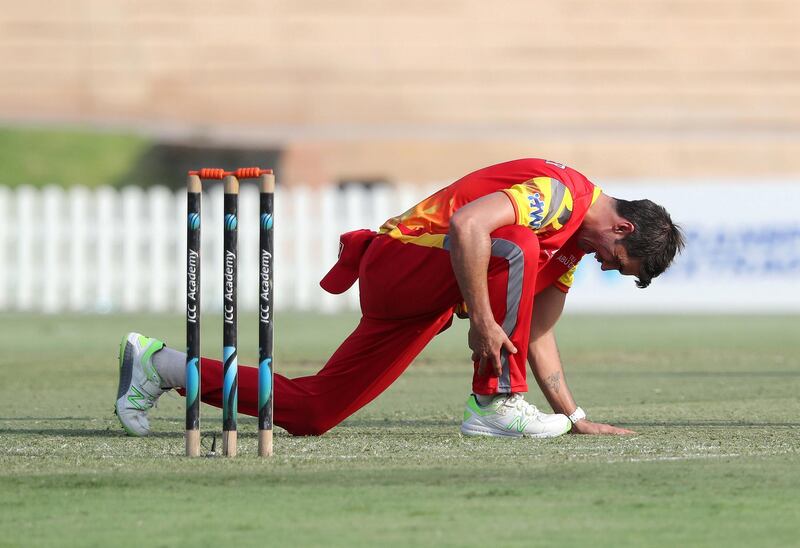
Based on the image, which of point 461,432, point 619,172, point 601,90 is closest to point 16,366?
point 461,432

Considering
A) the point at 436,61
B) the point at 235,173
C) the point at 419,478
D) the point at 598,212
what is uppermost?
the point at 436,61

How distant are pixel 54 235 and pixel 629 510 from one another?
55.7ft

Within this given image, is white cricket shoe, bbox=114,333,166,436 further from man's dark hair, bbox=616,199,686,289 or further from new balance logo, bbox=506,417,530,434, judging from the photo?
man's dark hair, bbox=616,199,686,289

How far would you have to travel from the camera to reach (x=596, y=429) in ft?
21.9

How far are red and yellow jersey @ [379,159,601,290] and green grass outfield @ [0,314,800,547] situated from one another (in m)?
0.88

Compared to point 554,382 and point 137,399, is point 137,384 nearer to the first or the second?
point 137,399

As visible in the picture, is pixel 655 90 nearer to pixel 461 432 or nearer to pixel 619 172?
pixel 619 172

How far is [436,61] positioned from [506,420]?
23203 mm

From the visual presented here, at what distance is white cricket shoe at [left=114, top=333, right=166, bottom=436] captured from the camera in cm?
655

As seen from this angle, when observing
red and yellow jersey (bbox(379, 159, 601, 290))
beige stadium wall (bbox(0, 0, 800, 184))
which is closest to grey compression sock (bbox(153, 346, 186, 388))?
red and yellow jersey (bbox(379, 159, 601, 290))

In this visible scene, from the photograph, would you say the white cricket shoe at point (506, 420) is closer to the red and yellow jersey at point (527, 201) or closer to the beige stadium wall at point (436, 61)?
the red and yellow jersey at point (527, 201)

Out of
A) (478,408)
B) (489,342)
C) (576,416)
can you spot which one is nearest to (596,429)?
(576,416)

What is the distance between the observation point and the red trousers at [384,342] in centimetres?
641

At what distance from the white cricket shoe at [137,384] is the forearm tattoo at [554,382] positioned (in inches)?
Answer: 69.4
